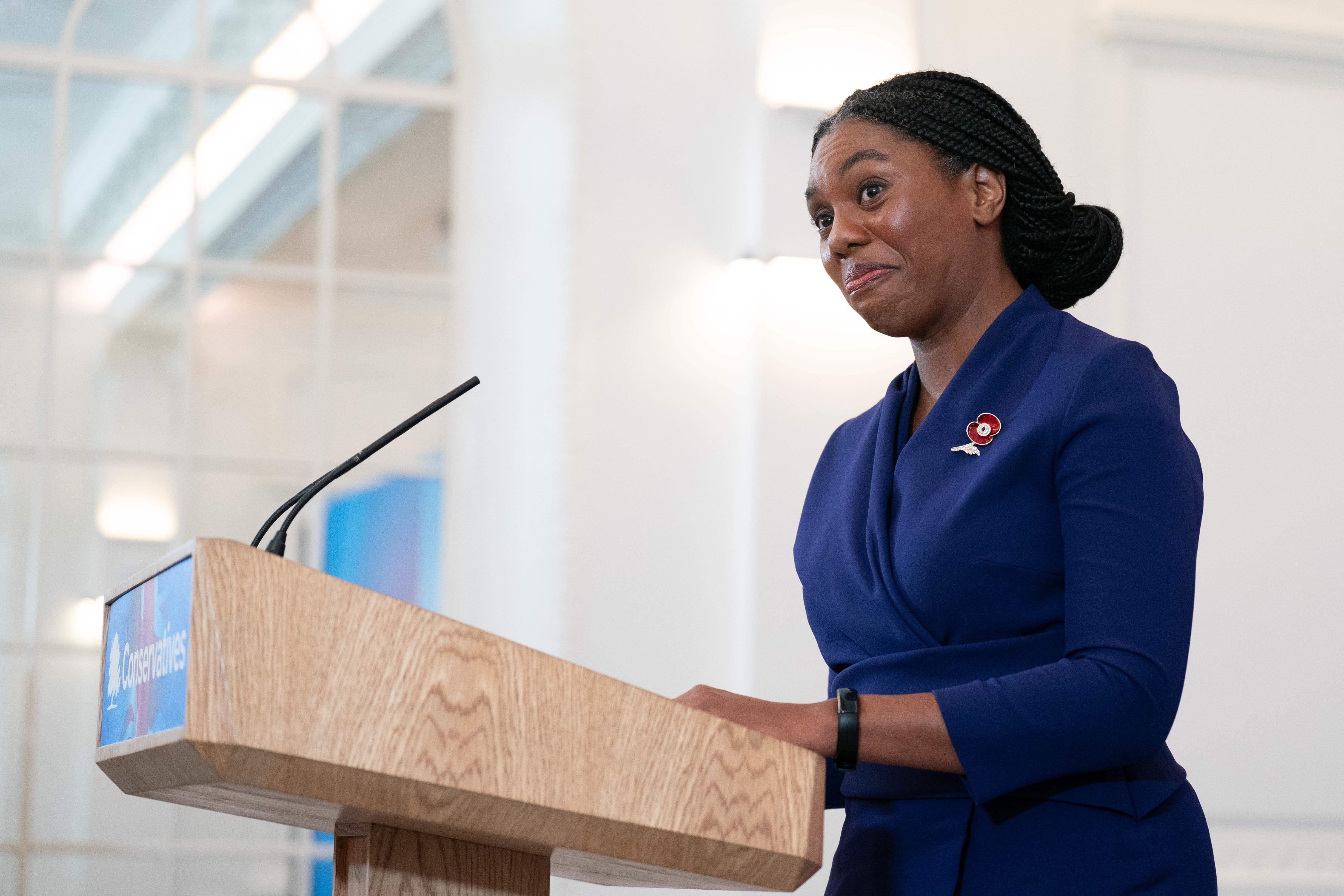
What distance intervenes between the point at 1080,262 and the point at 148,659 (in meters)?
1.04

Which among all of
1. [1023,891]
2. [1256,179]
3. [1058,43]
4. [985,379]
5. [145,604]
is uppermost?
[1058,43]

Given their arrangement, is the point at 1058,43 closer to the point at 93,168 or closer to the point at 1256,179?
the point at 1256,179

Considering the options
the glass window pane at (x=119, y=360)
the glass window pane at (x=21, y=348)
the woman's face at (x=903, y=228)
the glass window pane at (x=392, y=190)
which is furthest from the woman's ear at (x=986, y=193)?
the glass window pane at (x=21, y=348)

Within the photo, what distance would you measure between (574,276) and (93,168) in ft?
4.39

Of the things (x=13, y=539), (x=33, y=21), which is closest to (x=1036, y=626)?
(x=13, y=539)

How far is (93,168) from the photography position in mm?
3746

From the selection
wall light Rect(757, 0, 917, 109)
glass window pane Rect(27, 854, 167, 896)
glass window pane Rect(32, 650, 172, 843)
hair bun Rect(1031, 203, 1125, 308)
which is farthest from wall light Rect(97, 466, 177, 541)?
hair bun Rect(1031, 203, 1125, 308)

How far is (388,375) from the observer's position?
3889 millimetres

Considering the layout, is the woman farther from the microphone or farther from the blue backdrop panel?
the blue backdrop panel

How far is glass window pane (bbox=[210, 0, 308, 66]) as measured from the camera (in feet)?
12.8

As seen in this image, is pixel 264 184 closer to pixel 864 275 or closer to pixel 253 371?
pixel 253 371

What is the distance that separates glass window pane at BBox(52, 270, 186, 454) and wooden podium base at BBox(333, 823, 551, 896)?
2798mm

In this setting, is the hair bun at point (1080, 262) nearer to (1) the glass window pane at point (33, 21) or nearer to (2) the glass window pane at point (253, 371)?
(2) the glass window pane at point (253, 371)

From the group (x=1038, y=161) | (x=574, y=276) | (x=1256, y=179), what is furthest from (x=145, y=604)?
(x=1256, y=179)
